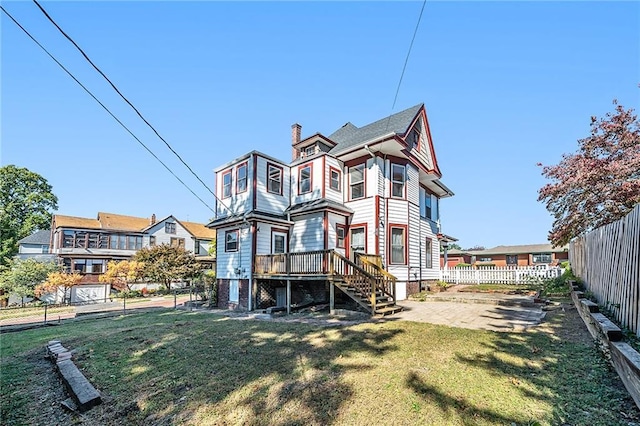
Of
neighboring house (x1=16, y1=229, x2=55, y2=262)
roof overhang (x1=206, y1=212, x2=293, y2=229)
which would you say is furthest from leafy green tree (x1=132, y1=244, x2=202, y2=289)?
roof overhang (x1=206, y1=212, x2=293, y2=229)

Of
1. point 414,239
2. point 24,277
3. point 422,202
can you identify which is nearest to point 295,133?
point 422,202

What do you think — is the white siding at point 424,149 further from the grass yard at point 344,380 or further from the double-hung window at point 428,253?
the grass yard at point 344,380

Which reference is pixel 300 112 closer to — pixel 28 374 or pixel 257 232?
pixel 257 232

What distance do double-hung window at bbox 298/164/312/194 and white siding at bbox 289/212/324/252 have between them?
1.60 meters

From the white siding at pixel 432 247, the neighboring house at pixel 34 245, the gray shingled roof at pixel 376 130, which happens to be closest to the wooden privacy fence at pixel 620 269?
the white siding at pixel 432 247

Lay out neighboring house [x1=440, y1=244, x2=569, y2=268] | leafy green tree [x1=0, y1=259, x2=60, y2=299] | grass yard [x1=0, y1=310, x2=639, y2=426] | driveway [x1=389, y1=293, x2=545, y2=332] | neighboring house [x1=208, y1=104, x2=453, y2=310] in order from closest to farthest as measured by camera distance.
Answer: grass yard [x1=0, y1=310, x2=639, y2=426]
driveway [x1=389, y1=293, x2=545, y2=332]
neighboring house [x1=208, y1=104, x2=453, y2=310]
leafy green tree [x1=0, y1=259, x2=60, y2=299]
neighboring house [x1=440, y1=244, x2=569, y2=268]

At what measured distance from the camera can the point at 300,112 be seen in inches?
799

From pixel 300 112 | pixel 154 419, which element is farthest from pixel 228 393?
pixel 300 112

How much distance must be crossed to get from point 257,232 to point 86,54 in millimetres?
9936

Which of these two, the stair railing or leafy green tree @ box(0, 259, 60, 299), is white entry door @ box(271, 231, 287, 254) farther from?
leafy green tree @ box(0, 259, 60, 299)

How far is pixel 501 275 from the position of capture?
1967 centimetres

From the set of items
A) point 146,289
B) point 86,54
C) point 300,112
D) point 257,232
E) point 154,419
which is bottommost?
point 146,289

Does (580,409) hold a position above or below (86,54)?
below

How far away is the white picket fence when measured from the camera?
18688 mm
